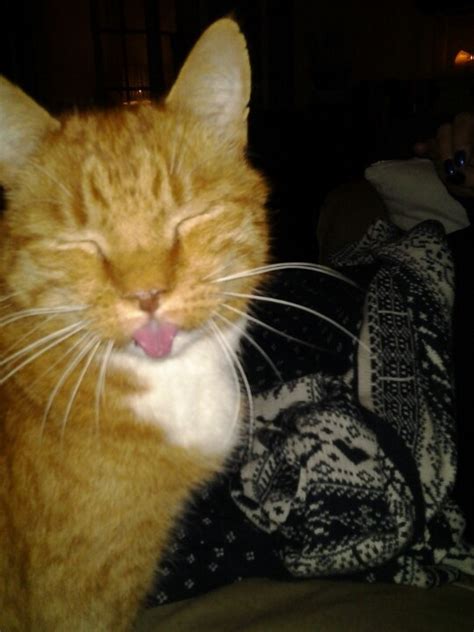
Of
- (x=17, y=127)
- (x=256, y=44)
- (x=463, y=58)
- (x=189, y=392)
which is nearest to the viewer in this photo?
(x=17, y=127)

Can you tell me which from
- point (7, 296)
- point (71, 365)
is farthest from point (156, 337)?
point (7, 296)

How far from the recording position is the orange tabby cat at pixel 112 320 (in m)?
0.91

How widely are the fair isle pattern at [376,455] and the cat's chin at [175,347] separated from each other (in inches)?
14.7

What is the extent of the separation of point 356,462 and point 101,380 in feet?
1.86

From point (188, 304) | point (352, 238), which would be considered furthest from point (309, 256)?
point (188, 304)

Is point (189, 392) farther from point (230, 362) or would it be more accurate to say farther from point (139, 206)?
point (139, 206)

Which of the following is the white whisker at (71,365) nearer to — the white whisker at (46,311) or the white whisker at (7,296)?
the white whisker at (46,311)

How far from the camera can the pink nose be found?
87cm

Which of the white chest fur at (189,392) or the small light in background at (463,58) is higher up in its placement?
the small light in background at (463,58)

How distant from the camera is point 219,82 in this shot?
1.05m

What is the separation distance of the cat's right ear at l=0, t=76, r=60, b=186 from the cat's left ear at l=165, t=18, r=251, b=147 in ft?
0.89

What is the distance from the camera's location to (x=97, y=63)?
22.7ft

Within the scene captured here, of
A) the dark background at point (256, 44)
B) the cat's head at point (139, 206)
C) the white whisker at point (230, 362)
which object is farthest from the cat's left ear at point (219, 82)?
the dark background at point (256, 44)

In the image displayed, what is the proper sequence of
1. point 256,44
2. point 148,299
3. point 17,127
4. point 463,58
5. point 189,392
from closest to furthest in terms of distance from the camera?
point 148,299 → point 17,127 → point 189,392 → point 463,58 → point 256,44
